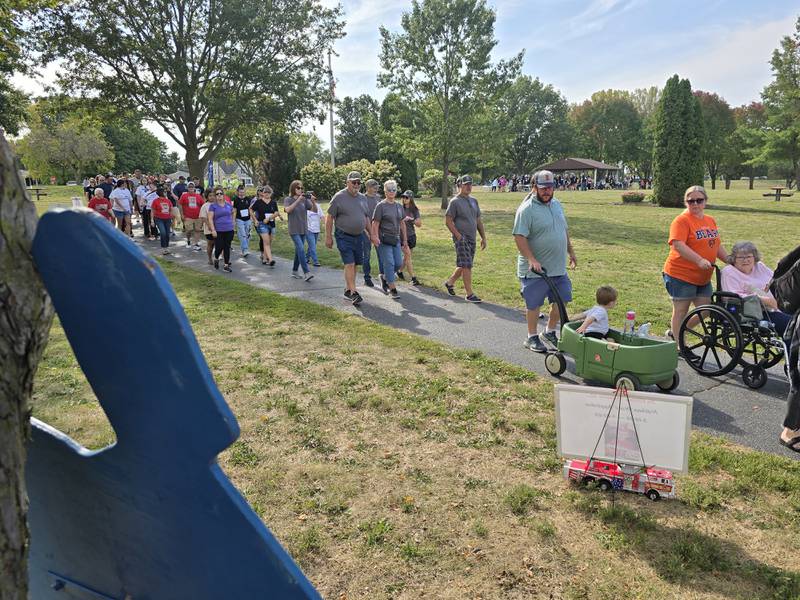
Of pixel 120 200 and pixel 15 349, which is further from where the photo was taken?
pixel 120 200

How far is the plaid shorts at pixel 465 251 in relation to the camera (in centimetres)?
836

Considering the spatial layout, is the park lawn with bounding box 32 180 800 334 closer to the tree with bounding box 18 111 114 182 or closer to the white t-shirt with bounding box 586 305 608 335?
the white t-shirt with bounding box 586 305 608 335

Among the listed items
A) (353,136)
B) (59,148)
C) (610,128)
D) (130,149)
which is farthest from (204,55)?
(610,128)

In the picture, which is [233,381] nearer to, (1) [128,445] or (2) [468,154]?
(1) [128,445]

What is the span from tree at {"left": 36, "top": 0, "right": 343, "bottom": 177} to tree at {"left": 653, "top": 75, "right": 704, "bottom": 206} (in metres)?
17.8

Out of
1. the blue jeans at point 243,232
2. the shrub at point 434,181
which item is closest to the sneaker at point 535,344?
the blue jeans at point 243,232

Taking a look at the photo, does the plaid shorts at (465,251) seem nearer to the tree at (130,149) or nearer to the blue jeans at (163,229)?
the blue jeans at (163,229)

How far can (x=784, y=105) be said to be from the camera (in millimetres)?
37219

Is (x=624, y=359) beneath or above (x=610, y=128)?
beneath

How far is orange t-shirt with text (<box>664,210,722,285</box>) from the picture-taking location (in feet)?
18.4

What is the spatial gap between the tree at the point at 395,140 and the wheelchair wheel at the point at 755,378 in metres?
25.7

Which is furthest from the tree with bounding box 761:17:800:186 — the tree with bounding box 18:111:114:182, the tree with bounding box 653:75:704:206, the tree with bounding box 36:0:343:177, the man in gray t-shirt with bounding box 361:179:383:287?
the tree with bounding box 18:111:114:182

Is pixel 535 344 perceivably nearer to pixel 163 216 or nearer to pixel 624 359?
pixel 624 359

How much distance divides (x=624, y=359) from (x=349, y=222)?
482cm
